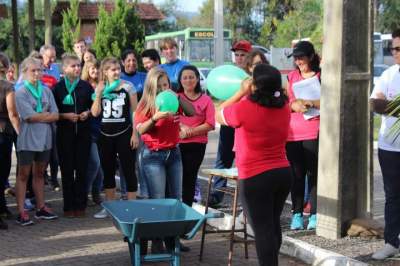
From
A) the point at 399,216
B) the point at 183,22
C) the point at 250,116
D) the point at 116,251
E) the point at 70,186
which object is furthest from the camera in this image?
the point at 183,22

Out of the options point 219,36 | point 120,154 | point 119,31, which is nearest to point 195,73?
point 120,154

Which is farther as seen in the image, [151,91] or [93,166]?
[93,166]

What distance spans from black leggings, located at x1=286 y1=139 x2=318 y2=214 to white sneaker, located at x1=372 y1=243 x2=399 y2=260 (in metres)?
1.19

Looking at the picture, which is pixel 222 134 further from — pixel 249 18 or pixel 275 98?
pixel 249 18

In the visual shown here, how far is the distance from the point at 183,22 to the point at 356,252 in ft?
233

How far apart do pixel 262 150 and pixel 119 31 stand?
22.8 meters

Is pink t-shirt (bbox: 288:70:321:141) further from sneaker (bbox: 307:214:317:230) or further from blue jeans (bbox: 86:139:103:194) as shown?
blue jeans (bbox: 86:139:103:194)

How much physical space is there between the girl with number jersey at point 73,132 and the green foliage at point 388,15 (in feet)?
110

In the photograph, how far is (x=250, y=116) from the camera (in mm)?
4969

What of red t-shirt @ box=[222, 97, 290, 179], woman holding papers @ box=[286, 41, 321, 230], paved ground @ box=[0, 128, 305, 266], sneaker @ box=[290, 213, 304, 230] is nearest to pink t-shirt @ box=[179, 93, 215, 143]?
woman holding papers @ box=[286, 41, 321, 230]

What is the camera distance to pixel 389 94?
5906mm

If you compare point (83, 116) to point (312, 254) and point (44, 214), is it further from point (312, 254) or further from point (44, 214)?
point (312, 254)

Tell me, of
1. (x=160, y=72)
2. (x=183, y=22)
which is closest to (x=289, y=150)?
(x=160, y=72)

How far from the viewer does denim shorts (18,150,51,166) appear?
7602mm
